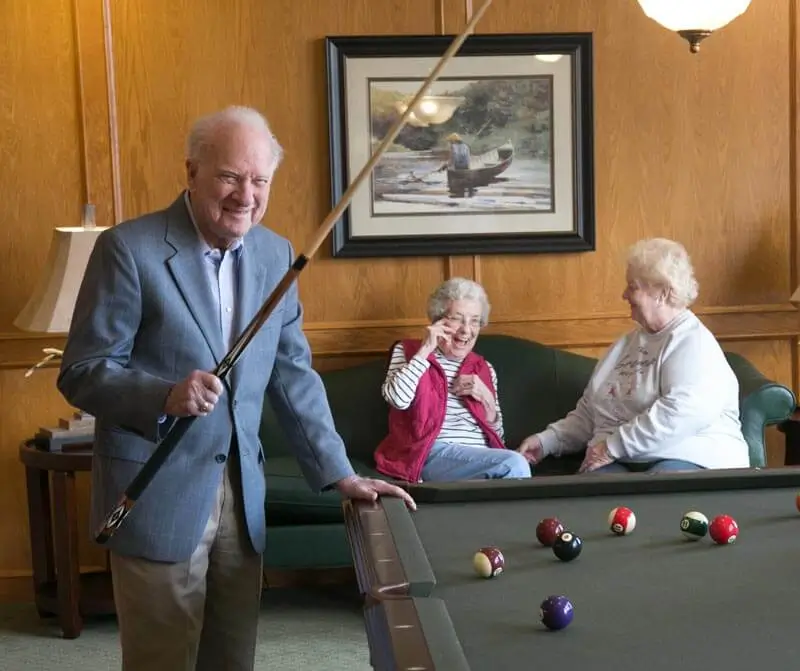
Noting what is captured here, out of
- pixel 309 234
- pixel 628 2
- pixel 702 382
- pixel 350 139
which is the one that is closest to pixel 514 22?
pixel 628 2

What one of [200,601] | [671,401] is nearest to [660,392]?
[671,401]

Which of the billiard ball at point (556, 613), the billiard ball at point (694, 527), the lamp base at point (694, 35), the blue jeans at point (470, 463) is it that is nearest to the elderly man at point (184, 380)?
the billiard ball at point (694, 527)

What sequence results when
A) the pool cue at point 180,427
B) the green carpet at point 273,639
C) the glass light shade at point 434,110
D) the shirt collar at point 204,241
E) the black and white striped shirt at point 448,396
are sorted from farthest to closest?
the glass light shade at point 434,110 → the black and white striped shirt at point 448,396 → the green carpet at point 273,639 → the shirt collar at point 204,241 → the pool cue at point 180,427

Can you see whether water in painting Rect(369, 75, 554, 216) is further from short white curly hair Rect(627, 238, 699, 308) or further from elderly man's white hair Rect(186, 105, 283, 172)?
elderly man's white hair Rect(186, 105, 283, 172)

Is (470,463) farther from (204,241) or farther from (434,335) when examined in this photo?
(204,241)

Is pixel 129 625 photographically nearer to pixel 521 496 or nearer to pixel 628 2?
pixel 521 496

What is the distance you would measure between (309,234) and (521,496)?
88.4 inches

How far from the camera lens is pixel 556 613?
174 centimetres

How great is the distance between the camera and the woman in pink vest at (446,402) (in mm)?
4141

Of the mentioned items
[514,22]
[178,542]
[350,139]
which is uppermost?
[514,22]

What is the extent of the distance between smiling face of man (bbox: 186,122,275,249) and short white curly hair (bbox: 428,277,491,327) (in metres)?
1.97

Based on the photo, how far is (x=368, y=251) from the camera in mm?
4641

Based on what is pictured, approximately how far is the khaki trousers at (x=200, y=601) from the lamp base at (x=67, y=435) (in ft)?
5.37

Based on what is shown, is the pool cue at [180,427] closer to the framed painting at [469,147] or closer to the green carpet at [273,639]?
the green carpet at [273,639]
